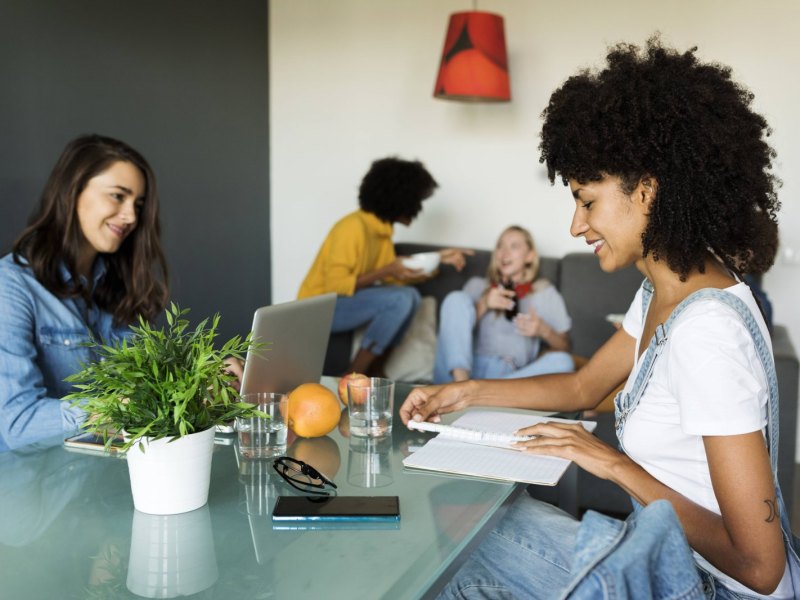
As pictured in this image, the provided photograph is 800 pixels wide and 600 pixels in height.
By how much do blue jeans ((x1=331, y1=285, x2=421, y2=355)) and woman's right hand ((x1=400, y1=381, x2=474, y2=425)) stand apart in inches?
80.7

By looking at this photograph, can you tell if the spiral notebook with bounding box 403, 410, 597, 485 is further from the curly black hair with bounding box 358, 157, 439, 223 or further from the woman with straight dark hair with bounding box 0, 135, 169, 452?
the curly black hair with bounding box 358, 157, 439, 223

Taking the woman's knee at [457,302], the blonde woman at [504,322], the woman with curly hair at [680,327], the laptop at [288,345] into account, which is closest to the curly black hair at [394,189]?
the blonde woman at [504,322]

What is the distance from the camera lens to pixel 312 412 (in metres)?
1.45

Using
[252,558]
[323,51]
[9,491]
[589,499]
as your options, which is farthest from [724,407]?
[323,51]

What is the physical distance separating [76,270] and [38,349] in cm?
22

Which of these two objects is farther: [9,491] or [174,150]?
[174,150]

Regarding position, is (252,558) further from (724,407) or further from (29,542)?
(724,407)

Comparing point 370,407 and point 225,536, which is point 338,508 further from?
point 370,407

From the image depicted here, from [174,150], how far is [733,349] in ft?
11.1

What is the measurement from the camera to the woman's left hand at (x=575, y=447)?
1.25 metres

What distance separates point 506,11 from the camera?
4.12m

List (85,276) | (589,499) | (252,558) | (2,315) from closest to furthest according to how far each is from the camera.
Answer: (252,558) → (2,315) → (85,276) → (589,499)

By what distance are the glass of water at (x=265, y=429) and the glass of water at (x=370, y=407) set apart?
167 mm

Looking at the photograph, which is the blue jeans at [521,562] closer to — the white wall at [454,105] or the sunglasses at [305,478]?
the sunglasses at [305,478]
